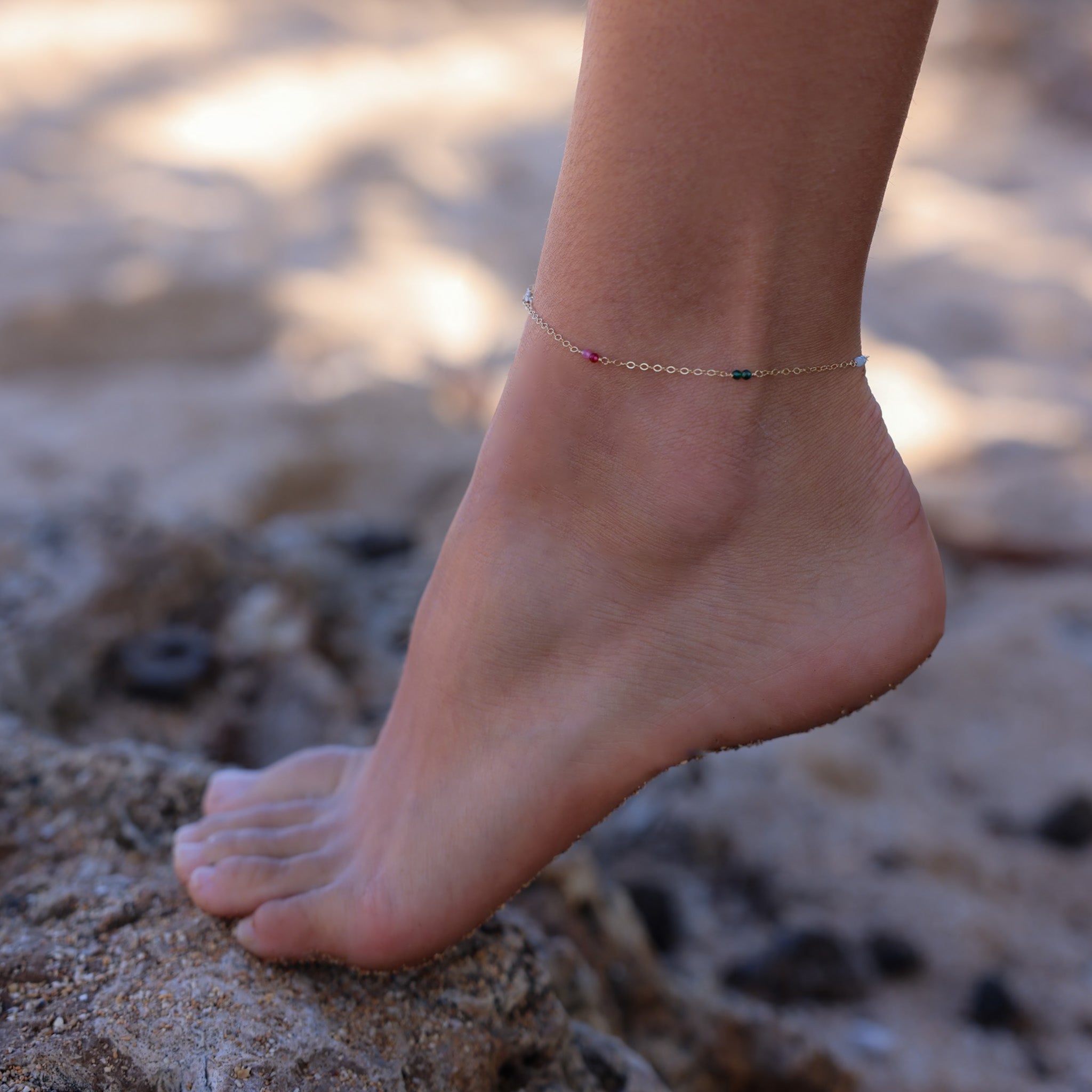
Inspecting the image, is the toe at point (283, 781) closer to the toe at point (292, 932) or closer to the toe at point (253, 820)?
the toe at point (253, 820)

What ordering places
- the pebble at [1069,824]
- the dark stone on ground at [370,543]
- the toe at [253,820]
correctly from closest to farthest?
the toe at [253,820] → the pebble at [1069,824] → the dark stone on ground at [370,543]

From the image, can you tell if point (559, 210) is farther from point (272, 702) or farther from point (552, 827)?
point (272, 702)

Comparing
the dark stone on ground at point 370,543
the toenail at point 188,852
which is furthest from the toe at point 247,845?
the dark stone on ground at point 370,543

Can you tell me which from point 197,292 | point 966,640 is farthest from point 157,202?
point 966,640

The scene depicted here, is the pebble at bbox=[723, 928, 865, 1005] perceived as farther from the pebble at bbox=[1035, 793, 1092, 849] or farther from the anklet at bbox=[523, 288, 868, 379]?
the anklet at bbox=[523, 288, 868, 379]

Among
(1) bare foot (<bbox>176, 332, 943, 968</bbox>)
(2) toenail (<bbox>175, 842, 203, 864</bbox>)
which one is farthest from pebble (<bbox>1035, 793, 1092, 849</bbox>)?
(2) toenail (<bbox>175, 842, 203, 864</bbox>)

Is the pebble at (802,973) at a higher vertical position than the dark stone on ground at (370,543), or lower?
lower

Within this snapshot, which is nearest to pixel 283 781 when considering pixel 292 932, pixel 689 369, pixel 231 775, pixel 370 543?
pixel 231 775

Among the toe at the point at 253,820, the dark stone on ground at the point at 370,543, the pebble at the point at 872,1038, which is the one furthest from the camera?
the dark stone on ground at the point at 370,543
